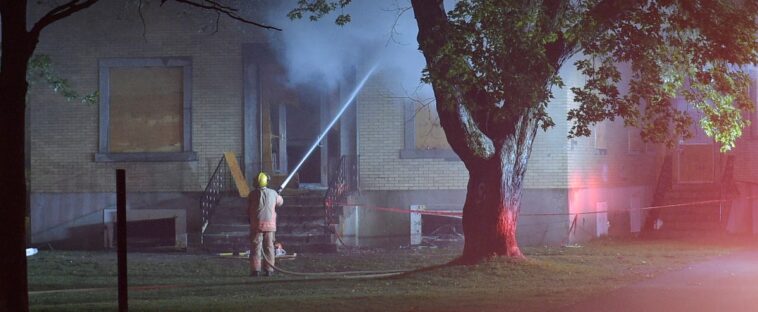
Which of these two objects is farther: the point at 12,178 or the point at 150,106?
the point at 150,106

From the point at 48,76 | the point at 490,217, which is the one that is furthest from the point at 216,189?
the point at 490,217

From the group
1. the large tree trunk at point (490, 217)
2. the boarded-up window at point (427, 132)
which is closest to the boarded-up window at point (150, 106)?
the boarded-up window at point (427, 132)

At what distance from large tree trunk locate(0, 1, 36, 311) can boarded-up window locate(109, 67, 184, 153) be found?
1085cm

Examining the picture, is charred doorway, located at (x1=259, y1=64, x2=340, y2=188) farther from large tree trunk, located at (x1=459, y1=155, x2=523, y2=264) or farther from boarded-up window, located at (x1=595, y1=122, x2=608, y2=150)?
large tree trunk, located at (x1=459, y1=155, x2=523, y2=264)

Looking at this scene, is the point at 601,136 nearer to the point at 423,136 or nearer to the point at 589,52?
the point at 423,136

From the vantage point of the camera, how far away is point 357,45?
19.4 m

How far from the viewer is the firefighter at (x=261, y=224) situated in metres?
14.2

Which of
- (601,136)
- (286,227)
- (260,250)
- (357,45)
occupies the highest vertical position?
(357,45)

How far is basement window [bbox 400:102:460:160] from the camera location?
19453 mm

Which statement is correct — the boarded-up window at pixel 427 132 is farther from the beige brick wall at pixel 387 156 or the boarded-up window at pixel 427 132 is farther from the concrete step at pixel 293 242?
the concrete step at pixel 293 242

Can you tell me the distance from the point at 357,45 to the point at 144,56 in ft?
15.3

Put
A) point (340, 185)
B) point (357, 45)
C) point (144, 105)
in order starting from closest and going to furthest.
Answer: point (340, 185) < point (357, 45) < point (144, 105)

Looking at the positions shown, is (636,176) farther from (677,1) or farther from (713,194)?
(677,1)

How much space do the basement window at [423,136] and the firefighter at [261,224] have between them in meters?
5.55
